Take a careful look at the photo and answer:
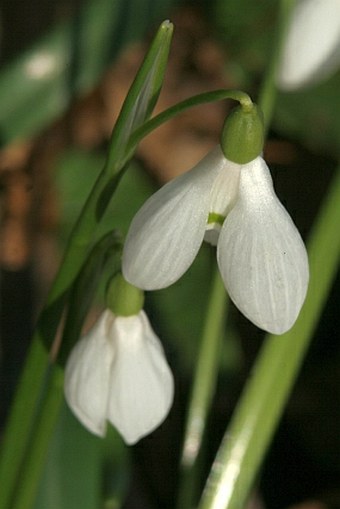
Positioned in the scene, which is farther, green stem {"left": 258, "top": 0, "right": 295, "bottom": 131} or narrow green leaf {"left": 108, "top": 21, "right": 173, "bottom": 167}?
green stem {"left": 258, "top": 0, "right": 295, "bottom": 131}

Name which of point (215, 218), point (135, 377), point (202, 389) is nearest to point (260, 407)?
point (202, 389)

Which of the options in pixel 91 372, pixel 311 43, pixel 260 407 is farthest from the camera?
pixel 260 407

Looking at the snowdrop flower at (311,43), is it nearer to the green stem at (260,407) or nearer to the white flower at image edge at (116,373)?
the green stem at (260,407)

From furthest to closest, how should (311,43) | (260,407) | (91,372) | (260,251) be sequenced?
(260,407), (311,43), (91,372), (260,251)

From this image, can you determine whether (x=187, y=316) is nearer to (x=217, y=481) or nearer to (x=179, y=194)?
(x=217, y=481)

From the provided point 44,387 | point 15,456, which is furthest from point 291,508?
point 15,456

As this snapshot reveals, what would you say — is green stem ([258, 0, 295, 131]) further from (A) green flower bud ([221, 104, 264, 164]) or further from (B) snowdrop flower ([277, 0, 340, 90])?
(A) green flower bud ([221, 104, 264, 164])

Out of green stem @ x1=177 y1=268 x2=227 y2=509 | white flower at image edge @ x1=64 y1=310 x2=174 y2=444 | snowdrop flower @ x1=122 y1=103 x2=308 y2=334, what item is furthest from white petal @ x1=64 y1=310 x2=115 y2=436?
green stem @ x1=177 y1=268 x2=227 y2=509

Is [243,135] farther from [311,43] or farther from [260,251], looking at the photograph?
[311,43]
